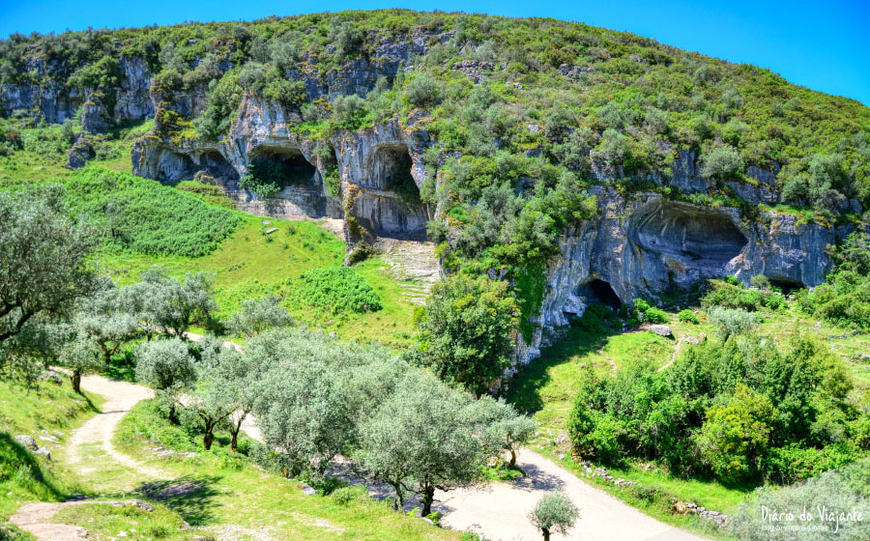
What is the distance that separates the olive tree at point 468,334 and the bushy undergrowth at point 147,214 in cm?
3282

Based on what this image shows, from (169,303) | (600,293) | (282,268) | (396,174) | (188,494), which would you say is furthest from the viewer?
(396,174)

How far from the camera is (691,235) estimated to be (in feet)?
151

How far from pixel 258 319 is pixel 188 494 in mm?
19804

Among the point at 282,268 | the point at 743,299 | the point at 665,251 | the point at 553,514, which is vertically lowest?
the point at 553,514

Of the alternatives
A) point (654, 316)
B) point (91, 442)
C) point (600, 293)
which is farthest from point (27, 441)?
point (600, 293)

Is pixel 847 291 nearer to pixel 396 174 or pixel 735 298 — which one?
pixel 735 298

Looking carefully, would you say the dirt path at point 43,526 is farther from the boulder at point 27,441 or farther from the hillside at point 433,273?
the boulder at point 27,441

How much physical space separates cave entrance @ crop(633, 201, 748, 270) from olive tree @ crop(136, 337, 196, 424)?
3864 cm

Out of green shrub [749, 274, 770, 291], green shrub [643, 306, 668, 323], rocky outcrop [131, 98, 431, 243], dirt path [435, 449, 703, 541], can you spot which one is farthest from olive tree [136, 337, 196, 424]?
green shrub [749, 274, 770, 291]

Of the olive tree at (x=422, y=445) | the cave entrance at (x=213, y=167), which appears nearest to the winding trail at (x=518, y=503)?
the olive tree at (x=422, y=445)

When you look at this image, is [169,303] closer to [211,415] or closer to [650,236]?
[211,415]

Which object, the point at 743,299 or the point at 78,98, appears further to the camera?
the point at 78,98

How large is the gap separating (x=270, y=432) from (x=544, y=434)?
15657 millimetres

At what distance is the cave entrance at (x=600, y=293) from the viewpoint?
42.6 meters
